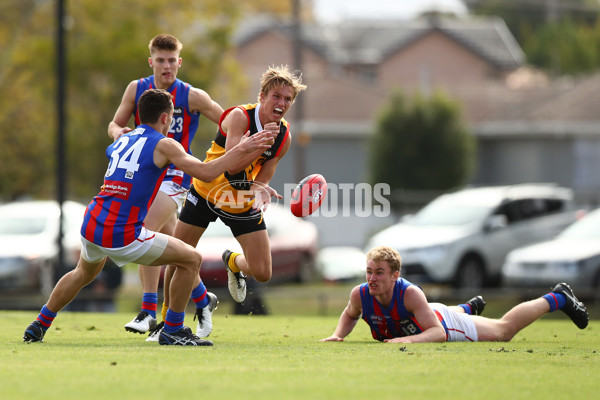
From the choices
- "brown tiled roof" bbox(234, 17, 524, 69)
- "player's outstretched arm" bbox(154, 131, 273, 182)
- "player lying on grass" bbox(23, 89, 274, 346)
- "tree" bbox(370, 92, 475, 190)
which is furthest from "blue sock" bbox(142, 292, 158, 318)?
"brown tiled roof" bbox(234, 17, 524, 69)

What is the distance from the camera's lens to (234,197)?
8852 mm

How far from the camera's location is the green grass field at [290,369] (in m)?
6.04

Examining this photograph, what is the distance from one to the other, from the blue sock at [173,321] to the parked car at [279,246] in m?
8.87

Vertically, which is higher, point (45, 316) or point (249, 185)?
point (249, 185)

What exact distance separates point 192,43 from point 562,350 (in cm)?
2690

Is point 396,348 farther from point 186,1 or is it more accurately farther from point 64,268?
point 186,1

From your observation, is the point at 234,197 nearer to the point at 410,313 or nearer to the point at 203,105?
the point at 203,105

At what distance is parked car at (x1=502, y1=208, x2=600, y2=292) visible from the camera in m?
16.9

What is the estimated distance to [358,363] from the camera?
287 inches

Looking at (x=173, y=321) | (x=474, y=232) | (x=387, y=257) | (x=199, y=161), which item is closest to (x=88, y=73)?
(x=474, y=232)

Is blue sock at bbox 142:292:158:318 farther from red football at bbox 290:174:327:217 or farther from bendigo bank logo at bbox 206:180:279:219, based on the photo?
red football at bbox 290:174:327:217

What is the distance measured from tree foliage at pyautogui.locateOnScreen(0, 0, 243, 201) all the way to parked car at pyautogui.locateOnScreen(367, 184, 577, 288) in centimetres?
1331

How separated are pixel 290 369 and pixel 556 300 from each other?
358 centimetres

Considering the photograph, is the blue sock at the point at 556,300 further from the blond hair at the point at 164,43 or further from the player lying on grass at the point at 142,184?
the blond hair at the point at 164,43
